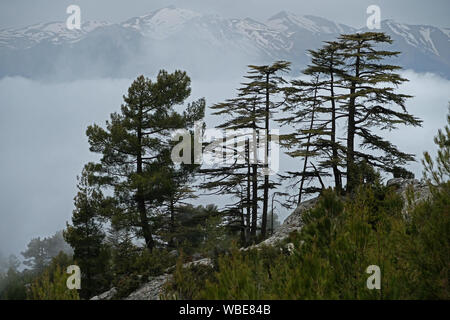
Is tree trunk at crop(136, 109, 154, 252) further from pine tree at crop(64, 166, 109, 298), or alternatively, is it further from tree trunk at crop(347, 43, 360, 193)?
tree trunk at crop(347, 43, 360, 193)

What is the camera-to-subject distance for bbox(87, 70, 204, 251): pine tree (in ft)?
53.0

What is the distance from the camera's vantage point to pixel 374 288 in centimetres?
351

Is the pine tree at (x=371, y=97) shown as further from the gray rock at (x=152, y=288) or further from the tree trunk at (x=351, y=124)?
the gray rock at (x=152, y=288)

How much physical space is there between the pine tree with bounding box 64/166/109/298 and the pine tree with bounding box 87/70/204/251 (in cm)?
89

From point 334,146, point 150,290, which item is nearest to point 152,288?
point 150,290

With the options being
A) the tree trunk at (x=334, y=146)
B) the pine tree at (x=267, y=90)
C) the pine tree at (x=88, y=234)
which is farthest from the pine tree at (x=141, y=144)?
the tree trunk at (x=334, y=146)

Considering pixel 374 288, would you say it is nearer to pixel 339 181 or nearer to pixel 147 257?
pixel 147 257

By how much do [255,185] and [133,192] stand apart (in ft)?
23.8

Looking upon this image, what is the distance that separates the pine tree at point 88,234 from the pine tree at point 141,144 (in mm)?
895

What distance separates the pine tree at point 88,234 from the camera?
52.5 ft

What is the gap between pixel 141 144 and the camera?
16.5 meters

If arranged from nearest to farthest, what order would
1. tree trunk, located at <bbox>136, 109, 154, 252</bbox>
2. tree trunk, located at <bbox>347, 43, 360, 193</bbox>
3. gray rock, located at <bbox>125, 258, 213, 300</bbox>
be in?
gray rock, located at <bbox>125, 258, 213, 300</bbox>, tree trunk, located at <bbox>136, 109, 154, 252</bbox>, tree trunk, located at <bbox>347, 43, 360, 193</bbox>

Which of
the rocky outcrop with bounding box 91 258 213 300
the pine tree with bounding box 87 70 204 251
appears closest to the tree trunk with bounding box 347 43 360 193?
the pine tree with bounding box 87 70 204 251
